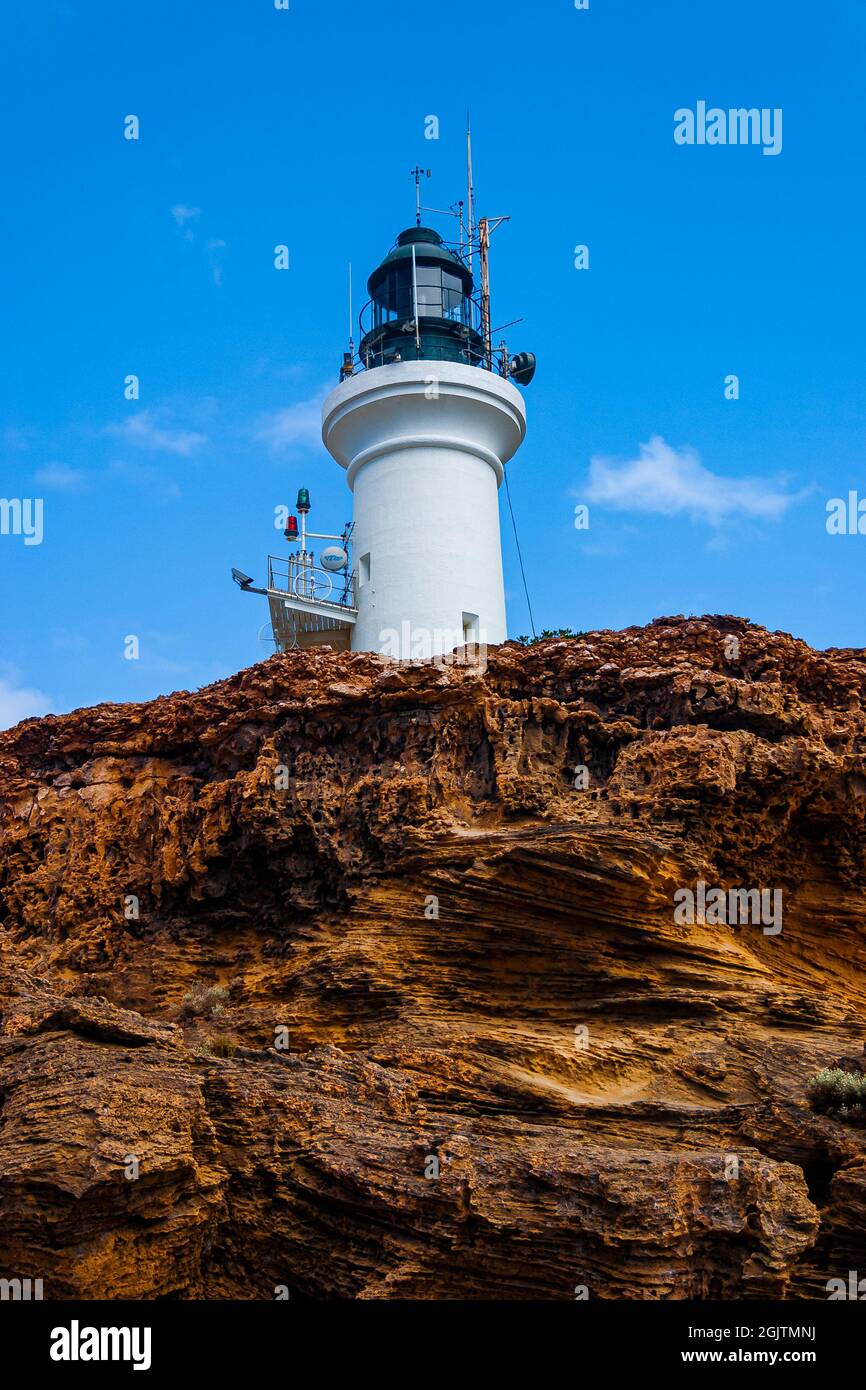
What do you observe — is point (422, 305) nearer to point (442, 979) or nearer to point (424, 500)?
point (424, 500)

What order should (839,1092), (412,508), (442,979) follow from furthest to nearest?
(412,508) < (442,979) < (839,1092)

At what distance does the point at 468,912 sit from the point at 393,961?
99 centimetres

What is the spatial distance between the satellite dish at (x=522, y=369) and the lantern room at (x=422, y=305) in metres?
0.77

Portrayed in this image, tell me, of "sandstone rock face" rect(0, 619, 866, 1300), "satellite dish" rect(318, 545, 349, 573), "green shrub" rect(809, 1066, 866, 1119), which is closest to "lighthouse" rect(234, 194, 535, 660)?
"satellite dish" rect(318, 545, 349, 573)

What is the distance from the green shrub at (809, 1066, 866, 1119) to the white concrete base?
15.0 m

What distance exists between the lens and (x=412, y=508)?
27.7 meters

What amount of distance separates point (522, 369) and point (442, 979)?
62.6 ft

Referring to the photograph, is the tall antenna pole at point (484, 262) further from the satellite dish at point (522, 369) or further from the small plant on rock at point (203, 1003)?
the small plant on rock at point (203, 1003)

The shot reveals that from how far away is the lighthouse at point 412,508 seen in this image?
1077 inches

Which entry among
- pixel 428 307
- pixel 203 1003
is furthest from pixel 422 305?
pixel 203 1003

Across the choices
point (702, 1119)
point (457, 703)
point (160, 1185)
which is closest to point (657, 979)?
point (702, 1119)

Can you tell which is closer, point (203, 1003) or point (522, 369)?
point (203, 1003)

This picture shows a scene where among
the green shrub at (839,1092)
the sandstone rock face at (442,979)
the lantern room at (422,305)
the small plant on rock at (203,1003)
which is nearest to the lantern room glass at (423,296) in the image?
the lantern room at (422,305)
